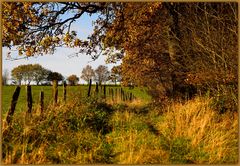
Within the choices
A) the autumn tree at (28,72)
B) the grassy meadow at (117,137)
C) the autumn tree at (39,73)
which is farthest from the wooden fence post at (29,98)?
the autumn tree at (28,72)

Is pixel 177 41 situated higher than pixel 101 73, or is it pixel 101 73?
pixel 177 41

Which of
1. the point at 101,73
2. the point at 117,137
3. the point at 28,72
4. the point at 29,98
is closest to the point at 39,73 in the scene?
the point at 28,72

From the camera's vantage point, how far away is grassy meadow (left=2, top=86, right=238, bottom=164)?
8.07m

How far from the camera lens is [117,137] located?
942 cm

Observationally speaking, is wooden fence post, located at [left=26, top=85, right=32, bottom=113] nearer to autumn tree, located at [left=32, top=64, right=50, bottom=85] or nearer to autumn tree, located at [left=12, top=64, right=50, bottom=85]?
autumn tree, located at [left=32, top=64, right=50, bottom=85]

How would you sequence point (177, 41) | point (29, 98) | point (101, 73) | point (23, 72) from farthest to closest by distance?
point (177, 41), point (101, 73), point (29, 98), point (23, 72)

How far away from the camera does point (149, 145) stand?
29.0 feet

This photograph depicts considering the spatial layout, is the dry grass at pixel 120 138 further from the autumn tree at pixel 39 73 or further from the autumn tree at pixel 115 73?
the autumn tree at pixel 115 73

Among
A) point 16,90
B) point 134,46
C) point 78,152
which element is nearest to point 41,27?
point 134,46

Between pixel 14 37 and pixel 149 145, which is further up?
pixel 14 37

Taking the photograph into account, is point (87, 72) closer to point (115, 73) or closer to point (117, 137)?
point (117, 137)

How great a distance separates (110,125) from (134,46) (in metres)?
4.64

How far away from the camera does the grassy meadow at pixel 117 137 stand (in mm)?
8070

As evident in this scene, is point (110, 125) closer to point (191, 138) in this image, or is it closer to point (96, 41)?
point (191, 138)
